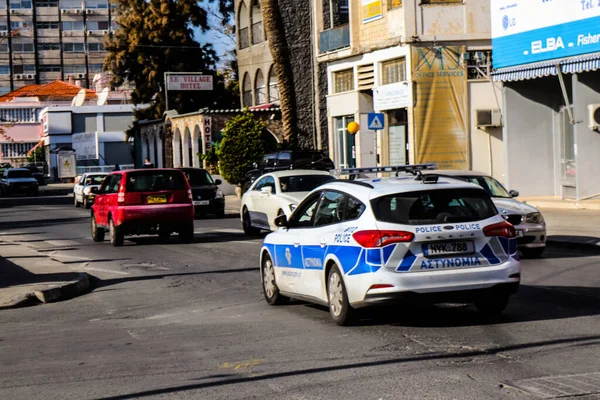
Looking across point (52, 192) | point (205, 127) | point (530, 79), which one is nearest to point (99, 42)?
point (52, 192)

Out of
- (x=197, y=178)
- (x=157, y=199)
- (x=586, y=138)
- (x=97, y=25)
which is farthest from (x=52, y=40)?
(x=157, y=199)

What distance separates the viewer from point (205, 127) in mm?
51375

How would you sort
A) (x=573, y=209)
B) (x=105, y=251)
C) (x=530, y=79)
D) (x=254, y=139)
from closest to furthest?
(x=105, y=251) → (x=573, y=209) → (x=530, y=79) → (x=254, y=139)

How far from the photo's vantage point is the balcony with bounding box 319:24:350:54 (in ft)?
136

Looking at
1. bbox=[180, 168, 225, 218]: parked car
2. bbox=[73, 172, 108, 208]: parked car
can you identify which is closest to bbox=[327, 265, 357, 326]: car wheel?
bbox=[180, 168, 225, 218]: parked car

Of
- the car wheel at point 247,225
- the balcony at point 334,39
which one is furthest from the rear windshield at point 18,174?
the car wheel at point 247,225

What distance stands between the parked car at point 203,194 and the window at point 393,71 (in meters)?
8.08

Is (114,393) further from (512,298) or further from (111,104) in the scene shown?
(111,104)

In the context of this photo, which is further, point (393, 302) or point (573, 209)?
point (573, 209)

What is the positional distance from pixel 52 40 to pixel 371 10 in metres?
102

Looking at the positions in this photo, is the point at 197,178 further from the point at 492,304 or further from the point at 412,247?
the point at 412,247

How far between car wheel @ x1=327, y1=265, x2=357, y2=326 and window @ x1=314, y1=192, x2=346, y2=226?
0.58m

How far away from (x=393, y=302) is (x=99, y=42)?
427 feet

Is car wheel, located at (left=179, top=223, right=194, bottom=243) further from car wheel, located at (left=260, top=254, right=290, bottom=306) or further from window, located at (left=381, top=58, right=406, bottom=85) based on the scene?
window, located at (left=381, top=58, right=406, bottom=85)
